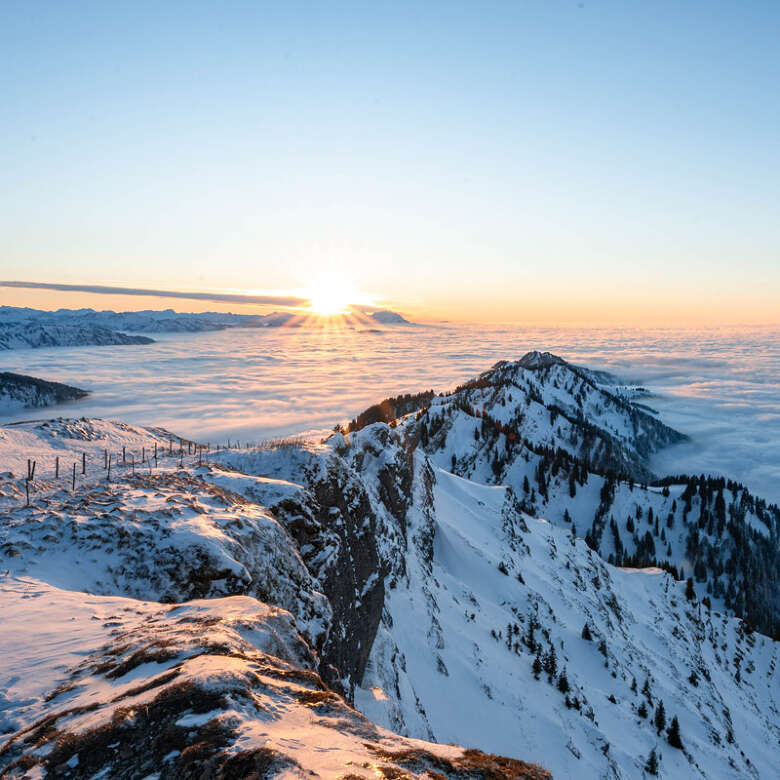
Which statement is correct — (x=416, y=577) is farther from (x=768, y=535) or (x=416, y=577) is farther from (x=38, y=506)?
(x=768, y=535)

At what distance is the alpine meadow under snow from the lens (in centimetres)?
650

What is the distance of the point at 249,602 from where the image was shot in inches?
480

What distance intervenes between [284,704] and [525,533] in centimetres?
7554

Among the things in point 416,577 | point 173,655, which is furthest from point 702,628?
point 173,655

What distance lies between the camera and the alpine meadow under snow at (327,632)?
256 inches

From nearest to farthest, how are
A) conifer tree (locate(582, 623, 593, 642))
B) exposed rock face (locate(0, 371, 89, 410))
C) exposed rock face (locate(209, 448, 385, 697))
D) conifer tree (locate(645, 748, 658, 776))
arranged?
exposed rock face (locate(209, 448, 385, 697)), conifer tree (locate(645, 748, 658, 776)), conifer tree (locate(582, 623, 593, 642)), exposed rock face (locate(0, 371, 89, 410))

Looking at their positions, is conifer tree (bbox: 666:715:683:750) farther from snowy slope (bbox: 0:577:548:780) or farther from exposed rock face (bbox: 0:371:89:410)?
exposed rock face (bbox: 0:371:89:410)

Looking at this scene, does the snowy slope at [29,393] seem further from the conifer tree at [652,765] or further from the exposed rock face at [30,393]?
the conifer tree at [652,765]

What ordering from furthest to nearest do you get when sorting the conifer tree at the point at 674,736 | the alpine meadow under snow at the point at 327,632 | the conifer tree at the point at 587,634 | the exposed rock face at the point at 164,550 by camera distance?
the conifer tree at the point at 587,634 < the conifer tree at the point at 674,736 < the exposed rock face at the point at 164,550 < the alpine meadow under snow at the point at 327,632

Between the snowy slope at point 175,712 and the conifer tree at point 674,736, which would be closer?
the snowy slope at point 175,712

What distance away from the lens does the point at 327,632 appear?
16.7m

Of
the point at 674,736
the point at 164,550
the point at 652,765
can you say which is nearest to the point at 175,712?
the point at 164,550

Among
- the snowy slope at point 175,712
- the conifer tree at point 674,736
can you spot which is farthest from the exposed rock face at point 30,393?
the conifer tree at point 674,736

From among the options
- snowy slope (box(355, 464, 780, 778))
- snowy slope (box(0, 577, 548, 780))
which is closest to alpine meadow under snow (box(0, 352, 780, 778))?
snowy slope (box(0, 577, 548, 780))
